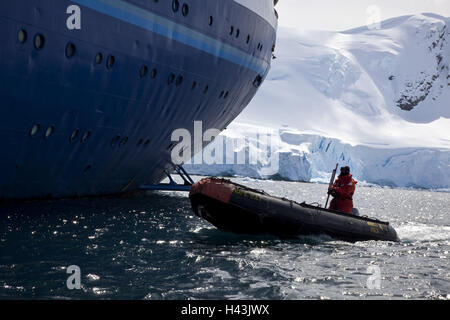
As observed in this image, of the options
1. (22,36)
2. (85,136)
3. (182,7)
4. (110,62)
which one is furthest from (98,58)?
(182,7)

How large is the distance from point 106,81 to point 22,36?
2.91m

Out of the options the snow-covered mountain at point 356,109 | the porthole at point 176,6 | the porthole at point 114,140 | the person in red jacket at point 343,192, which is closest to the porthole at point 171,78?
the porthole at point 176,6

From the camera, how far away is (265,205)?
1263cm

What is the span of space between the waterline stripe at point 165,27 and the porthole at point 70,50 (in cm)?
105

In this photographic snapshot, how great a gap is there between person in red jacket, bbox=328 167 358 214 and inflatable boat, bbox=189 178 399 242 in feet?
3.31

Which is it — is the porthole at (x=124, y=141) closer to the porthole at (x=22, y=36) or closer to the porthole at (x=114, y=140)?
the porthole at (x=114, y=140)

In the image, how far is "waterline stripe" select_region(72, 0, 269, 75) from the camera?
1388 cm

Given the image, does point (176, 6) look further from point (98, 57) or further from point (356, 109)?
point (356, 109)

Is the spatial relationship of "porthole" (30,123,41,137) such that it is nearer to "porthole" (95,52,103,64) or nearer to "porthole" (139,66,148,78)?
"porthole" (95,52,103,64)

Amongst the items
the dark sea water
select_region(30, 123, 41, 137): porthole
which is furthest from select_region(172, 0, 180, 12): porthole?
the dark sea water

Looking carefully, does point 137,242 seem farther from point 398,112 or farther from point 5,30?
point 398,112

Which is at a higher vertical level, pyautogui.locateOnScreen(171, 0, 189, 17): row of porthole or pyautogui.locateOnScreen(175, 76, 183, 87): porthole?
pyautogui.locateOnScreen(171, 0, 189, 17): row of porthole

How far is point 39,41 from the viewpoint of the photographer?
500 inches

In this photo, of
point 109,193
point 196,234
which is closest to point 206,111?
point 109,193
